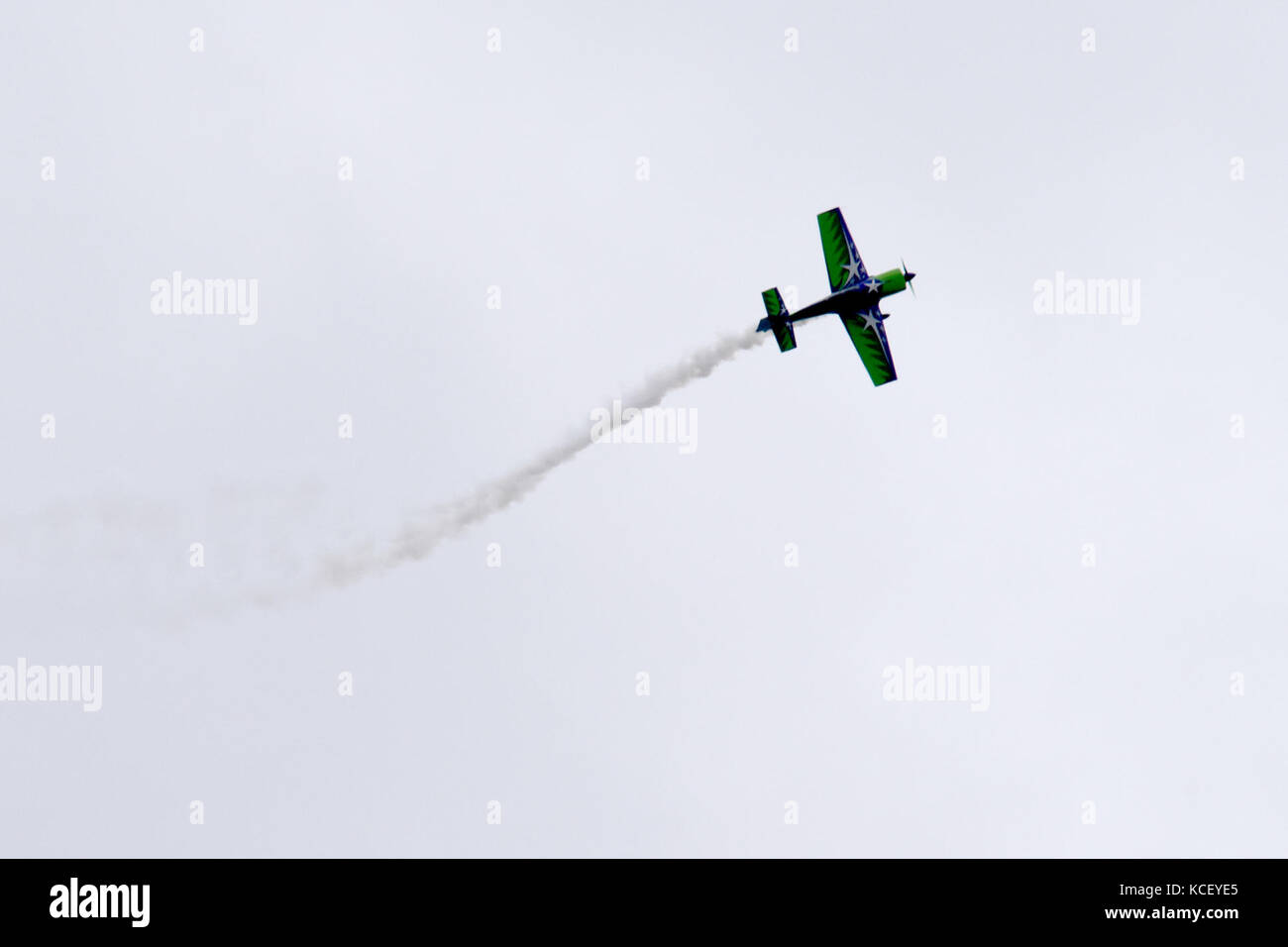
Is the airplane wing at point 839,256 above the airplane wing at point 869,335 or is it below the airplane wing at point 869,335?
above

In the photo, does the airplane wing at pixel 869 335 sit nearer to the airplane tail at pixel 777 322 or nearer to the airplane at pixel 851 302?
the airplane at pixel 851 302

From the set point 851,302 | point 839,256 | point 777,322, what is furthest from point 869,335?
point 777,322

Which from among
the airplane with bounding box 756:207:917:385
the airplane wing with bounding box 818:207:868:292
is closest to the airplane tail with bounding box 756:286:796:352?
A: the airplane with bounding box 756:207:917:385

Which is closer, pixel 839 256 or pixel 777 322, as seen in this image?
pixel 777 322

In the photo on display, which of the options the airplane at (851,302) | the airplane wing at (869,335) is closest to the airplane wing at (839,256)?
the airplane at (851,302)

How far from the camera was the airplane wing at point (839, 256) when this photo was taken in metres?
67.1

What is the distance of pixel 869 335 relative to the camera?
222ft

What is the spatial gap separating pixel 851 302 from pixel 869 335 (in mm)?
1997

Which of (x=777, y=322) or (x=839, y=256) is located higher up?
(x=839, y=256)

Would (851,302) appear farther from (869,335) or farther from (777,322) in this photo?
(777,322)
